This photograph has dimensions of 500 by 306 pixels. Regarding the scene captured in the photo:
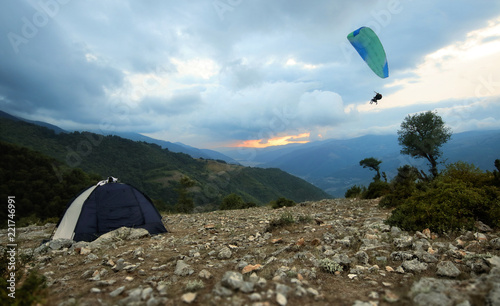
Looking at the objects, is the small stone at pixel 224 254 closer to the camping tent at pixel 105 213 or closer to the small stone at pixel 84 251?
the small stone at pixel 84 251

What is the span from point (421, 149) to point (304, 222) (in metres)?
31.6

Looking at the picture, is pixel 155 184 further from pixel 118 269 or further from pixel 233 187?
pixel 118 269

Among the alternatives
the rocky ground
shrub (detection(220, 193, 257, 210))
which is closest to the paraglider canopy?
the rocky ground

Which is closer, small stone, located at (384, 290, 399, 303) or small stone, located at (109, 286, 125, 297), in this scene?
small stone, located at (384, 290, 399, 303)

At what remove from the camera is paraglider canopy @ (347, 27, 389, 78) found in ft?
39.2

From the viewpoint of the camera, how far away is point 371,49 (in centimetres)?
1231

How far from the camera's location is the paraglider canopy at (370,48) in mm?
11961

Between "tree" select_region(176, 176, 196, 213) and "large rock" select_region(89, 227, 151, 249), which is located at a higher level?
"large rock" select_region(89, 227, 151, 249)

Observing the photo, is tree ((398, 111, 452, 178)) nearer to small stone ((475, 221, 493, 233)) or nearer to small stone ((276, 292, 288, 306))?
small stone ((475, 221, 493, 233))

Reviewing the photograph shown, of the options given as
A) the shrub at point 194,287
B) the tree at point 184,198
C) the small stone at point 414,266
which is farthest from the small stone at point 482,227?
the tree at point 184,198

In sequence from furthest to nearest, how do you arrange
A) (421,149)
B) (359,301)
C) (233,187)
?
(233,187)
(421,149)
(359,301)

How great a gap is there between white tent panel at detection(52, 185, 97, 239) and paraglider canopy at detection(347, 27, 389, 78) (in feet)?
50.8

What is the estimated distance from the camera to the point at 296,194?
159 metres

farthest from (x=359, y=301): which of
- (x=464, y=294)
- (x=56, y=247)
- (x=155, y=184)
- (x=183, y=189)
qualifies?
(x=155, y=184)
